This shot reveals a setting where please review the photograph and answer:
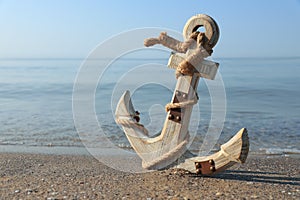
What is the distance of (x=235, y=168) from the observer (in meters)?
5.20

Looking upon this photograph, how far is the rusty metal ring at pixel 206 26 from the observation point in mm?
3885

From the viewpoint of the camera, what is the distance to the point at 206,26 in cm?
391

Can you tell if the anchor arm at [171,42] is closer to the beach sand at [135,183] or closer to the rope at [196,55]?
the rope at [196,55]

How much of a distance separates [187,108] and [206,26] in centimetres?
87

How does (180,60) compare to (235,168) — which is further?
(235,168)

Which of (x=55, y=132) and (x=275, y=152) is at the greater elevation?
(x=275, y=152)

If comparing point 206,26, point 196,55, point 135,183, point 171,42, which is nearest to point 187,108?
point 196,55

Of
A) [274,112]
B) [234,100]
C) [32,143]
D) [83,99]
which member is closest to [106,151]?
[32,143]

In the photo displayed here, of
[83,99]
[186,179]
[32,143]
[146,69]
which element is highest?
[146,69]

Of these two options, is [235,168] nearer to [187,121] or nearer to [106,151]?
[187,121]

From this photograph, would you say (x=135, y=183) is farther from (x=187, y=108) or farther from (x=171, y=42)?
(x=171, y=42)

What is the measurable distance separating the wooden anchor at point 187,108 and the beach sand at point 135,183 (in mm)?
189

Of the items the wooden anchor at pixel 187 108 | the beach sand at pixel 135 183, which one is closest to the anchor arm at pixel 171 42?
the wooden anchor at pixel 187 108

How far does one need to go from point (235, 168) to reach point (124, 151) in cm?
226
